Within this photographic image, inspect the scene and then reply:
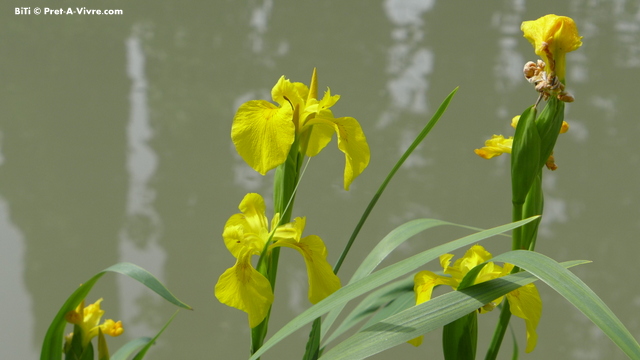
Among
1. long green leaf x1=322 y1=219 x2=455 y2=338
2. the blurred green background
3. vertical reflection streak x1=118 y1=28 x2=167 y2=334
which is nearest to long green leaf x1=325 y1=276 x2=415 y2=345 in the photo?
long green leaf x1=322 y1=219 x2=455 y2=338

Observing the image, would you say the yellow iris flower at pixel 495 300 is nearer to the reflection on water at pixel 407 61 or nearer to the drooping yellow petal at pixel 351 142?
the drooping yellow petal at pixel 351 142

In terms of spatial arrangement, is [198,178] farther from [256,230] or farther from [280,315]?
[256,230]

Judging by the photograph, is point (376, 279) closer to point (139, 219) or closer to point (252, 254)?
point (252, 254)

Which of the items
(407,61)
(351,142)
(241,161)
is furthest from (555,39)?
(407,61)

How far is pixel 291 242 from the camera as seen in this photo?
0.35 meters

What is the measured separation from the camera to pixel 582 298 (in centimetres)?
28

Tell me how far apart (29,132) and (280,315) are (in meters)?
0.59

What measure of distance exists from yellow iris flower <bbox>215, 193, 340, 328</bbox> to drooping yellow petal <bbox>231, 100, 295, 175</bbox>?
4 cm

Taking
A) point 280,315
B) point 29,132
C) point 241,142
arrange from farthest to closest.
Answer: point 29,132
point 280,315
point 241,142

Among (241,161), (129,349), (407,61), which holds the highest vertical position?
(407,61)

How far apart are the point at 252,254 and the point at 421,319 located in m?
0.11

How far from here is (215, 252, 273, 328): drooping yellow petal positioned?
335 millimetres

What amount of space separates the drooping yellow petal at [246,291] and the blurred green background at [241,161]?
2.25 feet

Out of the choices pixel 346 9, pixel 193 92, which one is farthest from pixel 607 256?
pixel 193 92
